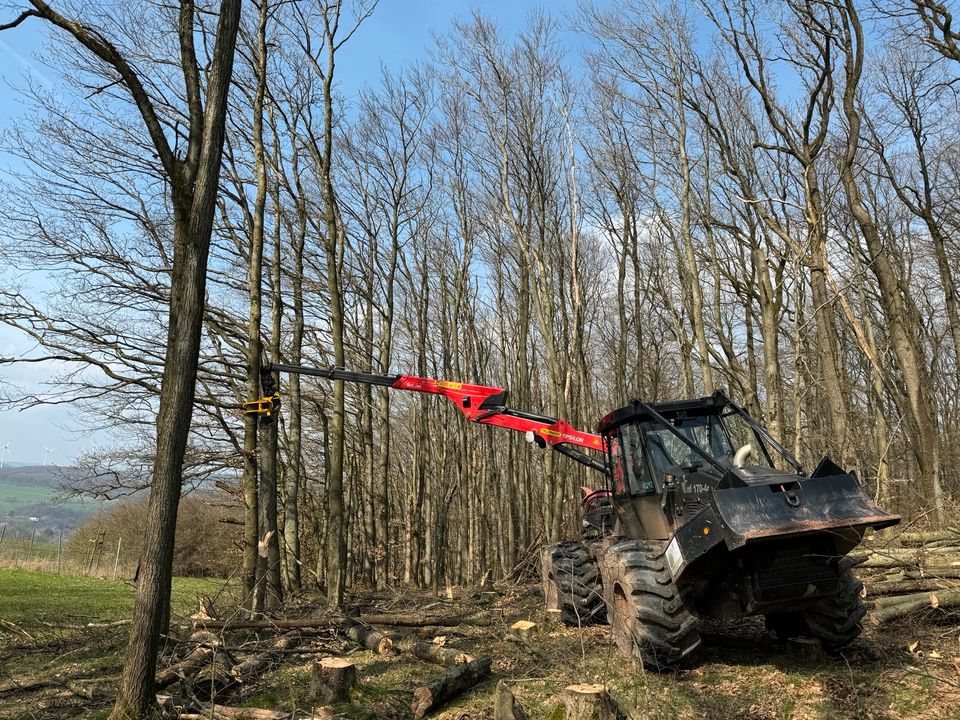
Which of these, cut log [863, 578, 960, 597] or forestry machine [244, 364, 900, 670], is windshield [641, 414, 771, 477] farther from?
cut log [863, 578, 960, 597]

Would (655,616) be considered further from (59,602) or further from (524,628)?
(59,602)

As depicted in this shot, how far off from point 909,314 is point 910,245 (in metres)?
4.04

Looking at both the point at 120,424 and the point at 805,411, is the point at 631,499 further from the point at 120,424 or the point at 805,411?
the point at 805,411

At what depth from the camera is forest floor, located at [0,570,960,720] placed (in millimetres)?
5172

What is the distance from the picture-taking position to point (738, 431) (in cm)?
722

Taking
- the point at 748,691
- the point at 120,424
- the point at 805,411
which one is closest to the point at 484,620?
the point at 748,691

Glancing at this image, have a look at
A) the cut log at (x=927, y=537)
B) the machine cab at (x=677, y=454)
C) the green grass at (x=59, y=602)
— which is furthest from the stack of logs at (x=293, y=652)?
→ the cut log at (x=927, y=537)

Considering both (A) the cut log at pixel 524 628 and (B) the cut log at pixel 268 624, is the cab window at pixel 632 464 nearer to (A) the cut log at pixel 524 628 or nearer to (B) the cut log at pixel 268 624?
(A) the cut log at pixel 524 628

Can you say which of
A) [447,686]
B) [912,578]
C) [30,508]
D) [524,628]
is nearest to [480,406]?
[524,628]

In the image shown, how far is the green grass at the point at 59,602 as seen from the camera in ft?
33.1

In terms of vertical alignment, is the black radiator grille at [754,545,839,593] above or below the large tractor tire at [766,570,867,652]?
above

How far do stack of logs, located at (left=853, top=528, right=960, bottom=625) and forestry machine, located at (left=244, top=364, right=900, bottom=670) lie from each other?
29.5 inches

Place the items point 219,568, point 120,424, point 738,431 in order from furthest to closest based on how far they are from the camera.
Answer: point 219,568 < point 120,424 < point 738,431

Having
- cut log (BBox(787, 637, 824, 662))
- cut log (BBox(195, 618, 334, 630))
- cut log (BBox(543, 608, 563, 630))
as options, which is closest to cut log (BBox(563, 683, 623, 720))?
cut log (BBox(787, 637, 824, 662))
